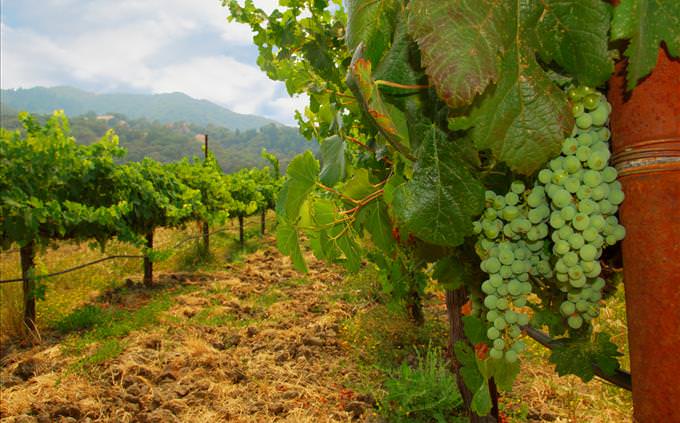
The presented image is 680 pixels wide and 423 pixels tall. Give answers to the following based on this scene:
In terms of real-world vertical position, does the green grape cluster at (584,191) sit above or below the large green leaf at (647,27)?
below

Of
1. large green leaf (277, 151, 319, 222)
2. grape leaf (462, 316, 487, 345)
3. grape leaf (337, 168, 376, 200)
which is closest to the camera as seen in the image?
grape leaf (462, 316, 487, 345)

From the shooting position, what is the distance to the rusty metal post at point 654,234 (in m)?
0.57

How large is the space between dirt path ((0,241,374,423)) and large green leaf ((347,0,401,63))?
3.47m

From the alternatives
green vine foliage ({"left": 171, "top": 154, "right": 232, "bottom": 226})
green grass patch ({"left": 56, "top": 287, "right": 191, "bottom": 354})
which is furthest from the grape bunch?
green vine foliage ({"left": 171, "top": 154, "right": 232, "bottom": 226})

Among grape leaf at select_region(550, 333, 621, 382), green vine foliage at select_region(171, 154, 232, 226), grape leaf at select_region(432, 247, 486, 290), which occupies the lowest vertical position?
grape leaf at select_region(550, 333, 621, 382)

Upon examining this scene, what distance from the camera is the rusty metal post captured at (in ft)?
1.88

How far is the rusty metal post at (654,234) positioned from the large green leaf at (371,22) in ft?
1.16

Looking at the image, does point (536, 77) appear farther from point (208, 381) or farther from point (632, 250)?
point (208, 381)

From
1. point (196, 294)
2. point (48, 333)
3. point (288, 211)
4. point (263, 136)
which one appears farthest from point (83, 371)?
point (263, 136)

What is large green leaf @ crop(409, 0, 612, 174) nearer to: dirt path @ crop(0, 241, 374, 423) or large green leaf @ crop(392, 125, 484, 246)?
large green leaf @ crop(392, 125, 484, 246)

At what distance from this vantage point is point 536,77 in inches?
22.8

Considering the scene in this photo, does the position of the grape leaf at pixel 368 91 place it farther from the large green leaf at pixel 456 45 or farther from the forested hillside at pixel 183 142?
the forested hillside at pixel 183 142

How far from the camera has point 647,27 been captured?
54 cm

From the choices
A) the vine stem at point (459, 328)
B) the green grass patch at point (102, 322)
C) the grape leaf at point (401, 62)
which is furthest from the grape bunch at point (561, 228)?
the green grass patch at point (102, 322)
